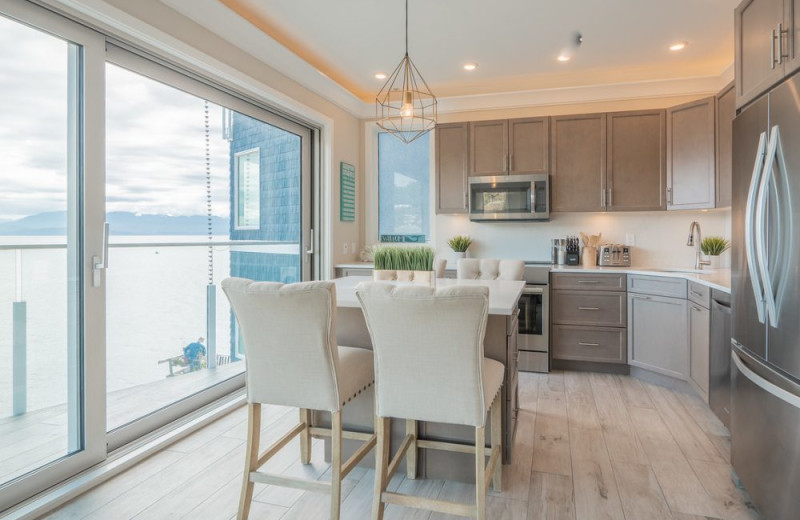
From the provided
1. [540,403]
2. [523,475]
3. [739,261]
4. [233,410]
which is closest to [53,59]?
[233,410]

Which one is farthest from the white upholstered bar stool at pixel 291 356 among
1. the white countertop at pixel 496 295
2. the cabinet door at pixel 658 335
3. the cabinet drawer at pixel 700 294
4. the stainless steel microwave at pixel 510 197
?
the stainless steel microwave at pixel 510 197

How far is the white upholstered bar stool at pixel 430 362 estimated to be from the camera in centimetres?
169

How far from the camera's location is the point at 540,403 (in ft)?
11.3

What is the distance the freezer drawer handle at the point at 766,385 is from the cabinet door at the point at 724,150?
2026 millimetres

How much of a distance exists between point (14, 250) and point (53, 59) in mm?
913

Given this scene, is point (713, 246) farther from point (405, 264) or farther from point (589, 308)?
point (405, 264)

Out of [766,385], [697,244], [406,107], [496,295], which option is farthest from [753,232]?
[697,244]

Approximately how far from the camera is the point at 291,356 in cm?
189

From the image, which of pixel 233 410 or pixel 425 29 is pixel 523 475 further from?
pixel 425 29

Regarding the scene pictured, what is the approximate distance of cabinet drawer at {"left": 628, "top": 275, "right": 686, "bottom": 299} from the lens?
3688 millimetres

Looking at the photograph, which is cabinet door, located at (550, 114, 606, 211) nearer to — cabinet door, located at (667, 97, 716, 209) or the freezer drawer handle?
cabinet door, located at (667, 97, 716, 209)

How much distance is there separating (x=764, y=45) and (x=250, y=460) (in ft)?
9.17

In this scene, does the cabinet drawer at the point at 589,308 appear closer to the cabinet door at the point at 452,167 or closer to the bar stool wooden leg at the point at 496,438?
the cabinet door at the point at 452,167

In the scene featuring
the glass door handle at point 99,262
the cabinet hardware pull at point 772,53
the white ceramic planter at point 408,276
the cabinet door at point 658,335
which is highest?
the cabinet hardware pull at point 772,53
